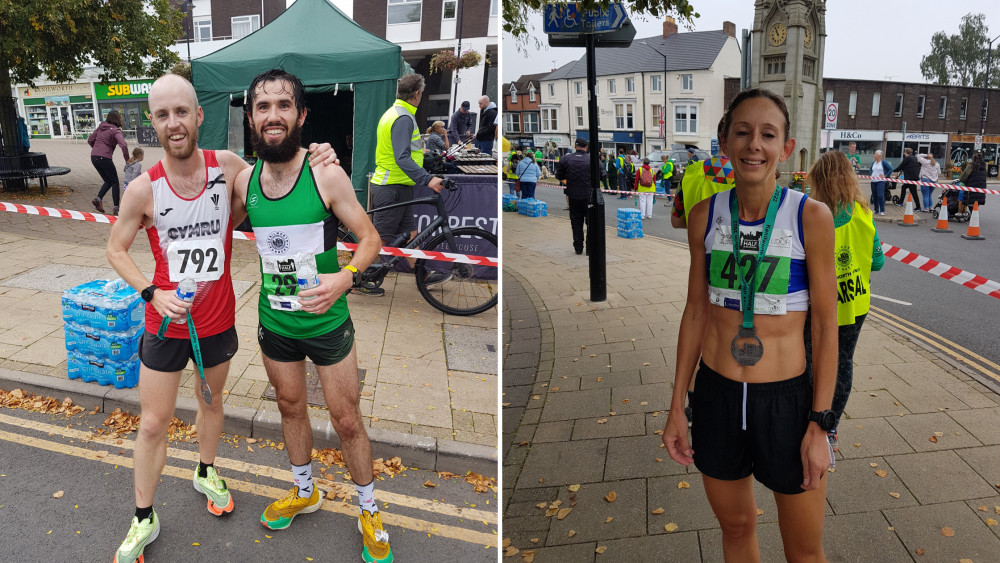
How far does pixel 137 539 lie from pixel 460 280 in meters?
3.89

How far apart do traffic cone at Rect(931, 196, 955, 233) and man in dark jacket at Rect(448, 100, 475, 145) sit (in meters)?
8.52

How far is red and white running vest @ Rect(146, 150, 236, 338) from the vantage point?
2.82 m

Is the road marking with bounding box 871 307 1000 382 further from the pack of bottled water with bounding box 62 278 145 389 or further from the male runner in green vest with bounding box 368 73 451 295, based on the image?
the pack of bottled water with bounding box 62 278 145 389

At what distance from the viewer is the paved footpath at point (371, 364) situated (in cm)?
407

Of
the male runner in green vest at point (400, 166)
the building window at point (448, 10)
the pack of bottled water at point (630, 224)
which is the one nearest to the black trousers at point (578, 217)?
the pack of bottled water at point (630, 224)

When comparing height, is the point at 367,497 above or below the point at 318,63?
below

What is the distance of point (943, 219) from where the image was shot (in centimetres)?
1223

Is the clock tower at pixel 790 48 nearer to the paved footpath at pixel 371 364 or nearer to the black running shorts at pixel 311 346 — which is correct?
the black running shorts at pixel 311 346

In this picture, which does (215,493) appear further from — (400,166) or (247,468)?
(400,166)

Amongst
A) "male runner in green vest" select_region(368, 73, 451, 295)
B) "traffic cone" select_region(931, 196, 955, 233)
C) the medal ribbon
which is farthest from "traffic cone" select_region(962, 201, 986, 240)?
the medal ribbon

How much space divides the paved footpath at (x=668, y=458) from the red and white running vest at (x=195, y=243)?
71.6 inches

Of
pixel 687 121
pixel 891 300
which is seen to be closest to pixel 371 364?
pixel 891 300

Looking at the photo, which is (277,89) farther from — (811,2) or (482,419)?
(482,419)

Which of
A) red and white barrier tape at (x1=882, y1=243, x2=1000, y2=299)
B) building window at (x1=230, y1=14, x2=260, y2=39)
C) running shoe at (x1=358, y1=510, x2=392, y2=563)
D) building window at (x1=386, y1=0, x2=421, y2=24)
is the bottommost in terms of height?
running shoe at (x1=358, y1=510, x2=392, y2=563)
